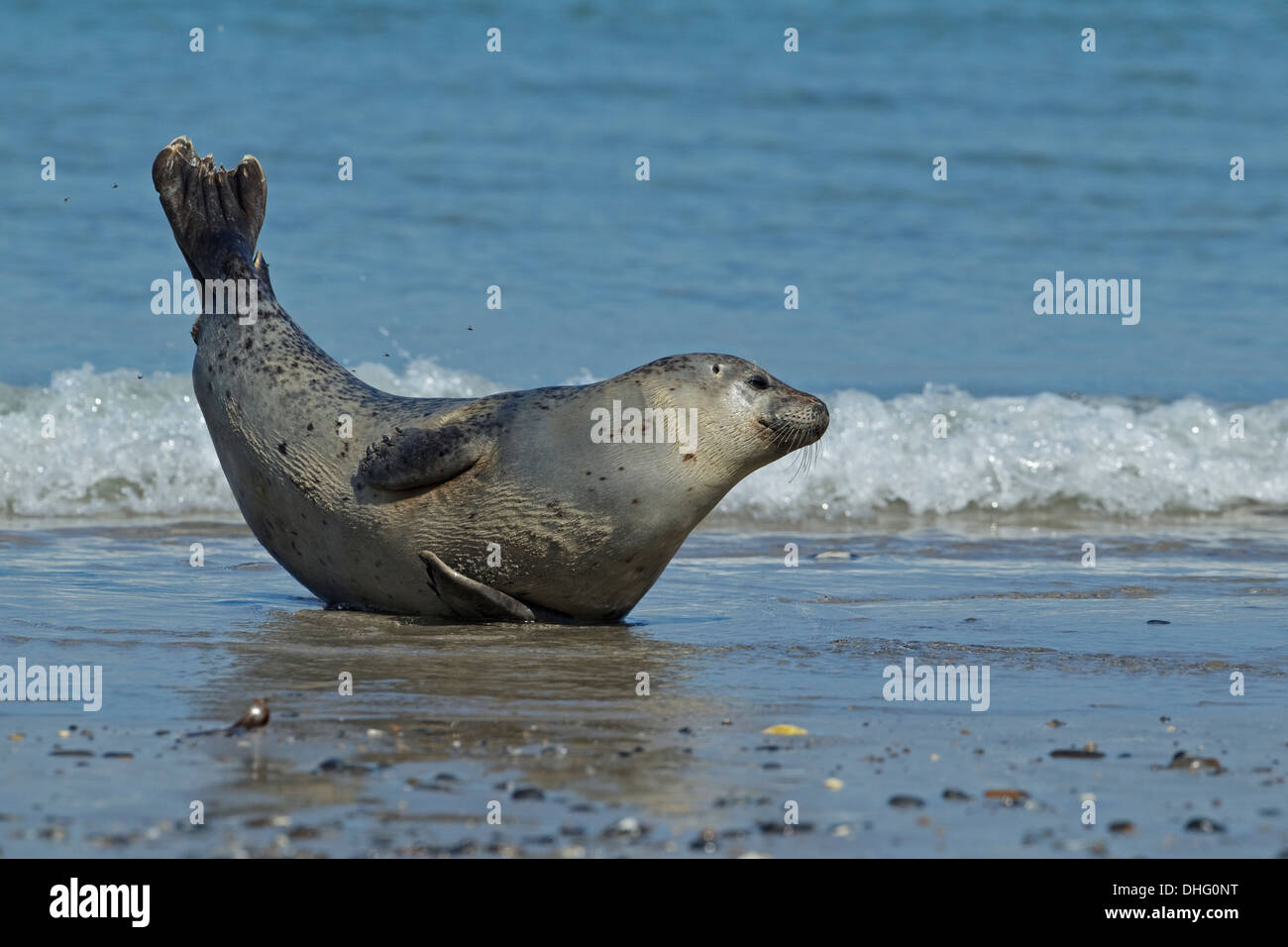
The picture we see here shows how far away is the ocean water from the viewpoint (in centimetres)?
411

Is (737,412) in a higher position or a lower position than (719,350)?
lower

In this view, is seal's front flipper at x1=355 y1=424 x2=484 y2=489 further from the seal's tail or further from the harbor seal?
the seal's tail

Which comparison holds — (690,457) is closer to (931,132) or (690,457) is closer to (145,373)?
(145,373)

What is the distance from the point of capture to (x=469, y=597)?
641 cm

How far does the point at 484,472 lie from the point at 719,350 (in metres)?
8.15

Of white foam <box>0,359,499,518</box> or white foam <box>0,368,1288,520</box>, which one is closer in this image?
white foam <box>0,359,499,518</box>

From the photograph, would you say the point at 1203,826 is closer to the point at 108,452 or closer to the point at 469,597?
the point at 469,597

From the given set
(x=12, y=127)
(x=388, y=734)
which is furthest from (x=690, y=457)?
(x=12, y=127)

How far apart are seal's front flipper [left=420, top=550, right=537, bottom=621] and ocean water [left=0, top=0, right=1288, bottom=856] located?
0.57ft

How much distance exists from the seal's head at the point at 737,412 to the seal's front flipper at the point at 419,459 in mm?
792

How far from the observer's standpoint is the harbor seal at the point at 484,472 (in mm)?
6348

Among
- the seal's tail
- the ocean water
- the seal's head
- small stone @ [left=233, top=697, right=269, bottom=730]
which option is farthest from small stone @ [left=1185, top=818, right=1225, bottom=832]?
the seal's tail

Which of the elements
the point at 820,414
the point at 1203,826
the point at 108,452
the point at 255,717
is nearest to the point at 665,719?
the point at 255,717

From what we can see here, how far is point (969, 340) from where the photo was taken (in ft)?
50.3
